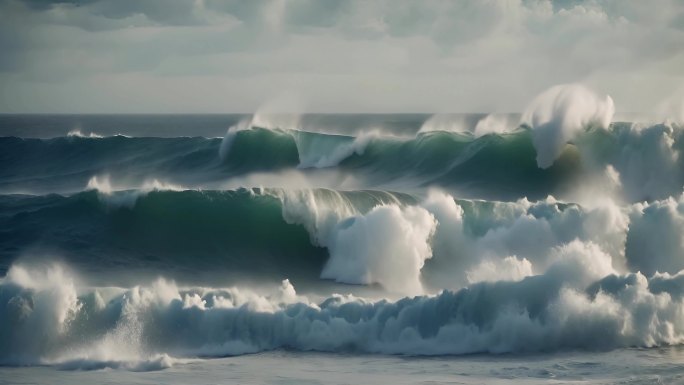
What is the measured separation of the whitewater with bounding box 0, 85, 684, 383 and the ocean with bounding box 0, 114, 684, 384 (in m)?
0.04

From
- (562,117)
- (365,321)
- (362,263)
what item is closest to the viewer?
(365,321)

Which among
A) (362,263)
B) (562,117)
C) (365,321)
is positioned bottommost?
(365,321)

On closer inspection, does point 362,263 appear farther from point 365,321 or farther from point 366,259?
point 365,321

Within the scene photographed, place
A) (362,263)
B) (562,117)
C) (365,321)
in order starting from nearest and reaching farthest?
(365,321)
(362,263)
(562,117)

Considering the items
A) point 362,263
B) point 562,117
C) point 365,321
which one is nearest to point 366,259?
point 362,263

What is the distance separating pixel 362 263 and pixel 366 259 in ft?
0.36

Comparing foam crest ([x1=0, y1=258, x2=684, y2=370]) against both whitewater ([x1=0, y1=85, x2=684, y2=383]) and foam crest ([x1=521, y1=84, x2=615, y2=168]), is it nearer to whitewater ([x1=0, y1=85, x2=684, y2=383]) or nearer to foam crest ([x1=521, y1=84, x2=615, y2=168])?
whitewater ([x1=0, y1=85, x2=684, y2=383])

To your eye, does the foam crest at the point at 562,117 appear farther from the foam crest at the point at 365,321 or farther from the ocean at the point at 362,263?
the foam crest at the point at 365,321

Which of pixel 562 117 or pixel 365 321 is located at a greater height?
pixel 562 117

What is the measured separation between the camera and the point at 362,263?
770 inches

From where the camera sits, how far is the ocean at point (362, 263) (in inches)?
560

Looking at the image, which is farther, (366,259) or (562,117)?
(562,117)

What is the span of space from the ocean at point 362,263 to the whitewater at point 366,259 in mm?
44

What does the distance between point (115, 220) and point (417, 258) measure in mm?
7391
